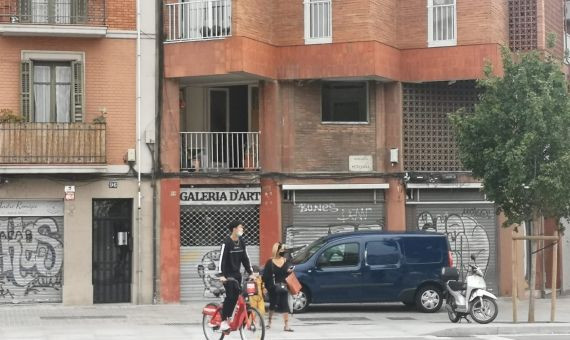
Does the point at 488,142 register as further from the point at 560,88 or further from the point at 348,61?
the point at 348,61

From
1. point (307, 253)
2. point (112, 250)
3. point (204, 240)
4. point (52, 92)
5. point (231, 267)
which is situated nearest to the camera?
point (231, 267)

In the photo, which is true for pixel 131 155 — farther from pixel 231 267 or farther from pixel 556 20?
pixel 556 20

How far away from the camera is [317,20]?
24172 millimetres

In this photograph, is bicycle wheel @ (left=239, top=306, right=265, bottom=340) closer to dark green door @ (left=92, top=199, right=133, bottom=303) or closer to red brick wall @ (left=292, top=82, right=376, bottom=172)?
dark green door @ (left=92, top=199, right=133, bottom=303)

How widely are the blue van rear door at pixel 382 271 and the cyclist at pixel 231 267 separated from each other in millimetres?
6974

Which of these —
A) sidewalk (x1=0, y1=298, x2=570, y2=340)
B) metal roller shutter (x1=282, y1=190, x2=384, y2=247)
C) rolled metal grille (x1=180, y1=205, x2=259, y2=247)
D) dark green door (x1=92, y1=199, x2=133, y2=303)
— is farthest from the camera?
metal roller shutter (x1=282, y1=190, x2=384, y2=247)

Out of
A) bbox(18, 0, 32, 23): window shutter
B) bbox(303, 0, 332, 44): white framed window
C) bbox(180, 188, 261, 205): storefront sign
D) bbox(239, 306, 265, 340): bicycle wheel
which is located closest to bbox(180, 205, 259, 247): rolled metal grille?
bbox(180, 188, 261, 205): storefront sign

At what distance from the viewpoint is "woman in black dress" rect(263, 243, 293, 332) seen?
17828 millimetres

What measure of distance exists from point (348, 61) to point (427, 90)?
273cm

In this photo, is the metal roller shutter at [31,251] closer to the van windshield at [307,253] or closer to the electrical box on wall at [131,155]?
the electrical box on wall at [131,155]

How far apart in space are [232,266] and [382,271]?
7.47m

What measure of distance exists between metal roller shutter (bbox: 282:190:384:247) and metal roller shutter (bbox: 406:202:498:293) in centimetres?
104

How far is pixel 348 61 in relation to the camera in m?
23.7

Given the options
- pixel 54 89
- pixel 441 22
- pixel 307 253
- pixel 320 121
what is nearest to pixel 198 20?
pixel 54 89
